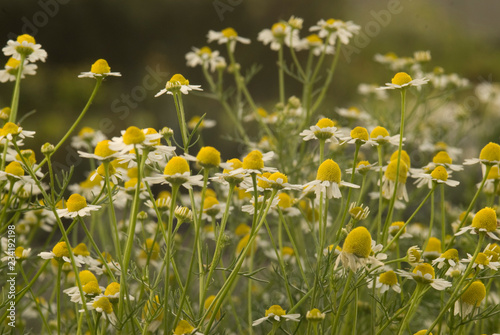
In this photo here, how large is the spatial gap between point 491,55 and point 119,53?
6.94 ft

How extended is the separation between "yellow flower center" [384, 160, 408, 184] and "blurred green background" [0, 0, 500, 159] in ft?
4.89

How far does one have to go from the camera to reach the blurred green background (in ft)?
7.73

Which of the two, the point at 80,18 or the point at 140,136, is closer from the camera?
the point at 140,136

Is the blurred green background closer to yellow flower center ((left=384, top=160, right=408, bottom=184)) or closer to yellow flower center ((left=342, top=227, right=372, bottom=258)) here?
yellow flower center ((left=384, top=160, right=408, bottom=184))

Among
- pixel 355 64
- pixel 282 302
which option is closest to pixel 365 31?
pixel 355 64

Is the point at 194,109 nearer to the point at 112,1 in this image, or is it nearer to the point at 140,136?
the point at 112,1

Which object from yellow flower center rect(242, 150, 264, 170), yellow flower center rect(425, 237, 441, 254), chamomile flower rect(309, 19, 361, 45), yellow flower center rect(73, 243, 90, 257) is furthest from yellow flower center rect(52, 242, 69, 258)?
chamomile flower rect(309, 19, 361, 45)

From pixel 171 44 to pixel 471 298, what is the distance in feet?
7.56

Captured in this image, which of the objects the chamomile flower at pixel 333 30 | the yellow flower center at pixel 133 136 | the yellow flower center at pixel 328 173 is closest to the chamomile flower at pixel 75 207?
the yellow flower center at pixel 133 136

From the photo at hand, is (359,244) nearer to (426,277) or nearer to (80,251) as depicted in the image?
(426,277)

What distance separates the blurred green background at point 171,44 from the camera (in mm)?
2355

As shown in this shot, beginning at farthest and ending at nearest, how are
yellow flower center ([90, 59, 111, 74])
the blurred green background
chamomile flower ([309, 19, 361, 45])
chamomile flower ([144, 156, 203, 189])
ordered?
the blurred green background < chamomile flower ([309, 19, 361, 45]) < yellow flower center ([90, 59, 111, 74]) < chamomile flower ([144, 156, 203, 189])

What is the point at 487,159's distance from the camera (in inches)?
25.0

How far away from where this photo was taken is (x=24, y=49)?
774 mm
